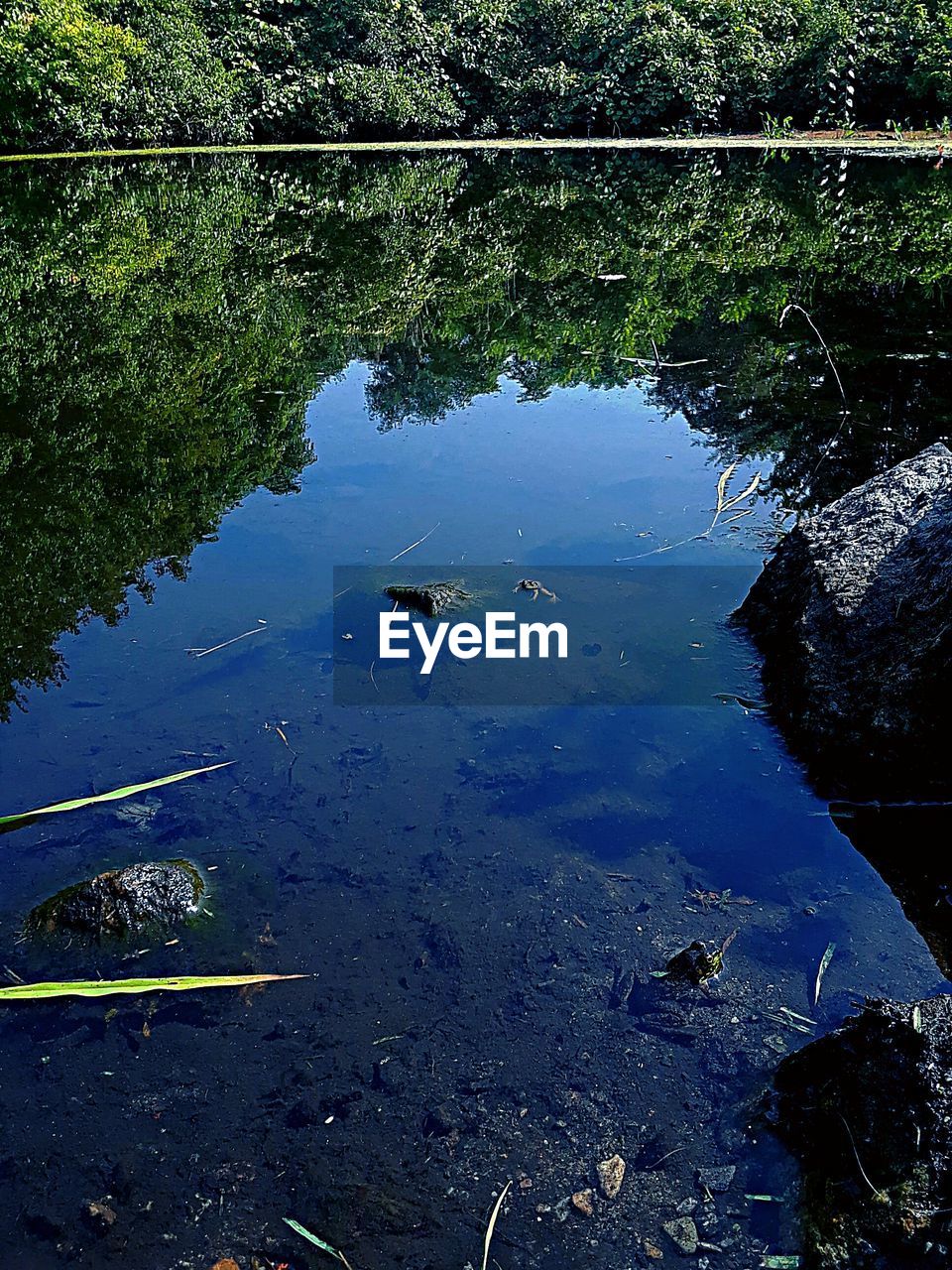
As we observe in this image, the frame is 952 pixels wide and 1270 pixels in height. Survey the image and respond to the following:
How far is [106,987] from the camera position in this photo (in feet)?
8.45

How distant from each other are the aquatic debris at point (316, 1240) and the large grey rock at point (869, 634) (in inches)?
84.9

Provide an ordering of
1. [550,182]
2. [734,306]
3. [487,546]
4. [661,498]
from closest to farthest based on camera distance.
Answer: [487,546] < [661,498] < [734,306] < [550,182]

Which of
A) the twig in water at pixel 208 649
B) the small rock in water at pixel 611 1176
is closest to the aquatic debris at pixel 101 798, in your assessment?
the twig in water at pixel 208 649

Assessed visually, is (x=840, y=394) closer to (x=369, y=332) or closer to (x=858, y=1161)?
(x=369, y=332)

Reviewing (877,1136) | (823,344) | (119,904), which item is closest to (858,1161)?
(877,1136)

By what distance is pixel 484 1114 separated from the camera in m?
2.37

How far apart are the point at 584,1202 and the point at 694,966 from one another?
0.72 meters

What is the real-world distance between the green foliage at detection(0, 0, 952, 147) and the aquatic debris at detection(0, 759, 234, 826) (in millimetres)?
23408

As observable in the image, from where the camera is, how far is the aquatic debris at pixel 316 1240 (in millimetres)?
2076

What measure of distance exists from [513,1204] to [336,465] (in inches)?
185

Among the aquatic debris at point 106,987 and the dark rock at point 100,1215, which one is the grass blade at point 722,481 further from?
the dark rock at point 100,1215

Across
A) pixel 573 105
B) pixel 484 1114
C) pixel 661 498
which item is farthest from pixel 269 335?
pixel 573 105

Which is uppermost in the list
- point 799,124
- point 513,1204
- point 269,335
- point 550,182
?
point 799,124

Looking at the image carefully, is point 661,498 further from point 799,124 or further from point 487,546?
point 799,124
